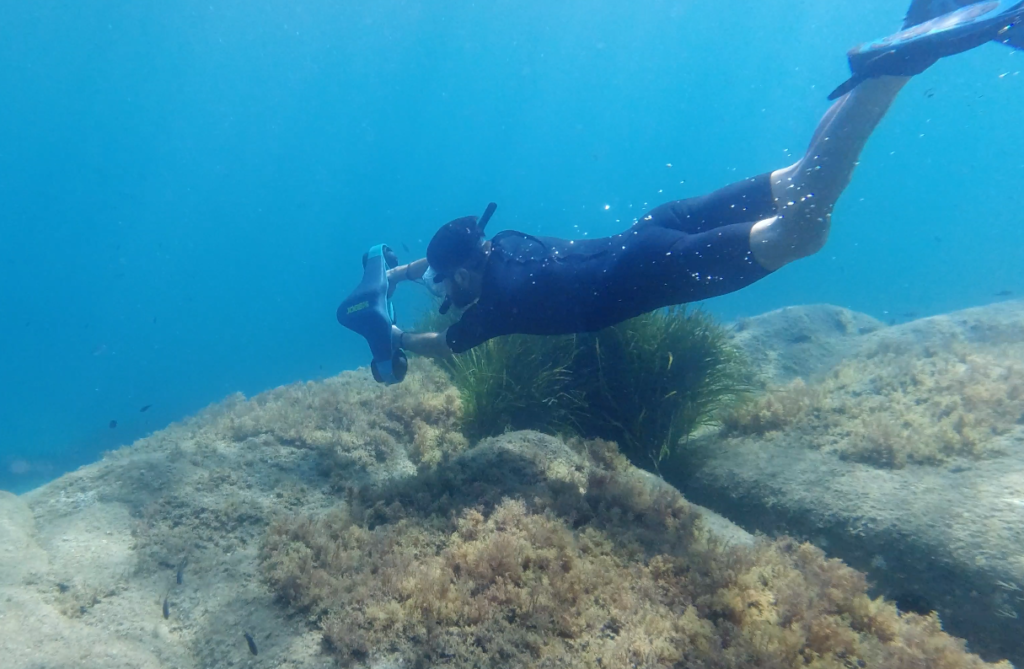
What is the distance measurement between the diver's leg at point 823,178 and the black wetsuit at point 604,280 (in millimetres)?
177

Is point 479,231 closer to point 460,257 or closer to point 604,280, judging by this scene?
point 460,257

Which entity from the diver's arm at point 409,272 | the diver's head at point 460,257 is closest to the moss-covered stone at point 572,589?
the diver's head at point 460,257

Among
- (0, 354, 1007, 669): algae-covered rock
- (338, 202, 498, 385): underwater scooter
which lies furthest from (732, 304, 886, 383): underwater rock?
(338, 202, 498, 385): underwater scooter

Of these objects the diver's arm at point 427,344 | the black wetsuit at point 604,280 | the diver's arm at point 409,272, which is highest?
the diver's arm at point 409,272

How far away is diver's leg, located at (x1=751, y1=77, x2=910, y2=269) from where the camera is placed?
400 cm

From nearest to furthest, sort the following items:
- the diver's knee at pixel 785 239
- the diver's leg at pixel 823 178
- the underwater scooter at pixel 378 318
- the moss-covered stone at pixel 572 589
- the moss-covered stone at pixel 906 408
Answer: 1. the moss-covered stone at pixel 572 589
2. the diver's leg at pixel 823 178
3. the diver's knee at pixel 785 239
4. the moss-covered stone at pixel 906 408
5. the underwater scooter at pixel 378 318

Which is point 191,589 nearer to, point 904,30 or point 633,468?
point 633,468

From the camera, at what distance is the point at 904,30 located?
170 inches

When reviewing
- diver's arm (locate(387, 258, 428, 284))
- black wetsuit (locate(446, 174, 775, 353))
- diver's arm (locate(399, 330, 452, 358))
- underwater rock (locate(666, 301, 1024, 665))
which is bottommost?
underwater rock (locate(666, 301, 1024, 665))

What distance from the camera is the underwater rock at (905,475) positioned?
326cm

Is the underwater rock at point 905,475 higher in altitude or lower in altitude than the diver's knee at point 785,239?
lower

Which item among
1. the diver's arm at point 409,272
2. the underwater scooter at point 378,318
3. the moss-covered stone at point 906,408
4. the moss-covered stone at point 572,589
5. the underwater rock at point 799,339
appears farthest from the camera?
the underwater rock at point 799,339

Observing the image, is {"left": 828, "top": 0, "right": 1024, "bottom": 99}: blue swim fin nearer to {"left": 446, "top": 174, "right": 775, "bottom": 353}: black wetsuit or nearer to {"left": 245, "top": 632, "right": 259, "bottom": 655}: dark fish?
{"left": 446, "top": 174, "right": 775, "bottom": 353}: black wetsuit

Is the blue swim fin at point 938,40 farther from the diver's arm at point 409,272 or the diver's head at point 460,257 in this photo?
the diver's arm at point 409,272
